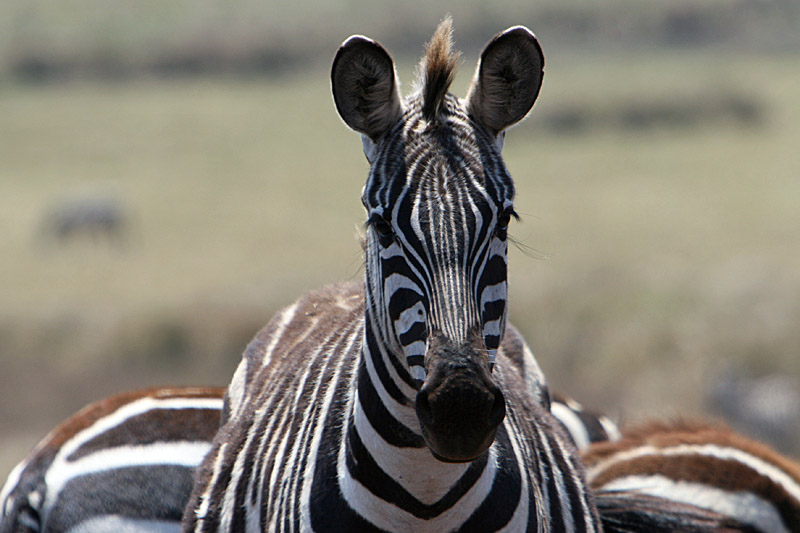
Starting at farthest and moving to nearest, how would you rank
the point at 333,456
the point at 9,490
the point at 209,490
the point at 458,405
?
1. the point at 9,490
2. the point at 209,490
3. the point at 333,456
4. the point at 458,405

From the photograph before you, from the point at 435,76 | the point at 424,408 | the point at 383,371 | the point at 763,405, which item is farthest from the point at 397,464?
the point at 763,405

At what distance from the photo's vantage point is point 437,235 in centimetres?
306

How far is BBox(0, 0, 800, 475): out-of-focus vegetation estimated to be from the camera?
51.2 ft

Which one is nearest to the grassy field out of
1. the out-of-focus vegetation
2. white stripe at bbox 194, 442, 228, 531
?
the out-of-focus vegetation

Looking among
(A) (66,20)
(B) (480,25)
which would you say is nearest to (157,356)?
(B) (480,25)

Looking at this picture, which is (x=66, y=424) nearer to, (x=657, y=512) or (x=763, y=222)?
(x=657, y=512)

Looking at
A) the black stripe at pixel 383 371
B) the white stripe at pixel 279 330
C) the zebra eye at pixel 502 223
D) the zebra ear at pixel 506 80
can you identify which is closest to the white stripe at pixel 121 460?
the white stripe at pixel 279 330

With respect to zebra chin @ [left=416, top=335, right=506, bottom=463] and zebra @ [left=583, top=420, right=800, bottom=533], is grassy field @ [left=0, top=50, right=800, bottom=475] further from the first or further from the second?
zebra @ [left=583, top=420, right=800, bottom=533]

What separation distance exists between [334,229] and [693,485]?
1986cm

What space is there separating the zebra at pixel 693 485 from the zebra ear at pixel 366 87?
230 centimetres

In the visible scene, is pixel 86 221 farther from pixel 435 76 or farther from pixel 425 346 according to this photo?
pixel 425 346

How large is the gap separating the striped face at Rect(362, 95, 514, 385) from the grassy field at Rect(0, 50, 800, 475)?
435 millimetres

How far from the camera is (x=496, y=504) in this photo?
3.33 m

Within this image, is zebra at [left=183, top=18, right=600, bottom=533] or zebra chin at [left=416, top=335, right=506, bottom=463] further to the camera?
zebra at [left=183, top=18, right=600, bottom=533]
